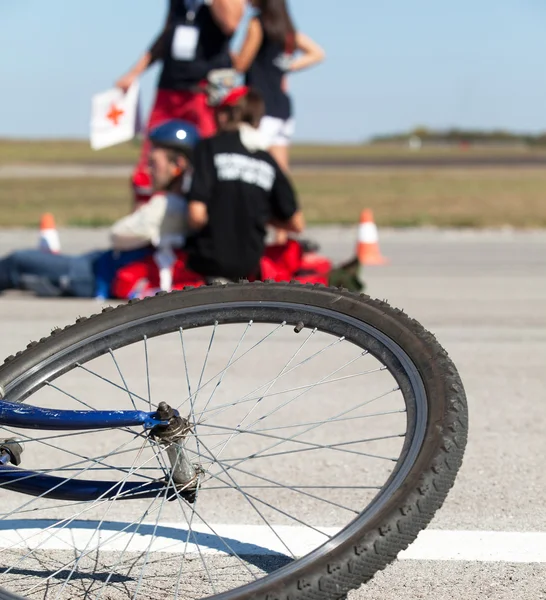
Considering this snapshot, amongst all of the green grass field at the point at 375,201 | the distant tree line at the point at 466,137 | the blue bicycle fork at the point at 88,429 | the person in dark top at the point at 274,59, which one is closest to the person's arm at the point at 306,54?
the person in dark top at the point at 274,59

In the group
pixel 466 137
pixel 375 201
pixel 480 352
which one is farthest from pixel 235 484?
pixel 466 137

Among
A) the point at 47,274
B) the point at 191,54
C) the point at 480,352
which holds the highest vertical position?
the point at 191,54

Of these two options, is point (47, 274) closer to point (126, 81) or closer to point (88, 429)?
point (126, 81)

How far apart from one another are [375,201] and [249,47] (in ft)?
38.1

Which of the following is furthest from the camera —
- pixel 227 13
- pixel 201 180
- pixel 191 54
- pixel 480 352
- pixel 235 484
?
pixel 191 54

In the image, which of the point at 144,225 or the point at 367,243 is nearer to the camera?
the point at 144,225

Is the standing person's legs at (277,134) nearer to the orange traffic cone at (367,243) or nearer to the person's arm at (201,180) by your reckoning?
the orange traffic cone at (367,243)

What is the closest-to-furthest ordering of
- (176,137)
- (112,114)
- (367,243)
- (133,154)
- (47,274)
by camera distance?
(176,137) → (47,274) → (112,114) → (367,243) → (133,154)

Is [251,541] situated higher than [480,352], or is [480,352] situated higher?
[480,352]

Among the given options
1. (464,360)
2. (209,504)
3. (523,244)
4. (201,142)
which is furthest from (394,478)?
(523,244)

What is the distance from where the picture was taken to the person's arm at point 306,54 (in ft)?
30.9

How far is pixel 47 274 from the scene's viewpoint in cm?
774

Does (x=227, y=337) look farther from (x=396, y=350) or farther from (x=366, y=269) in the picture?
(x=366, y=269)

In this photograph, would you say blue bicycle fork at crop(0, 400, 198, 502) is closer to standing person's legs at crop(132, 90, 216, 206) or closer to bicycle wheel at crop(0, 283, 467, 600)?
bicycle wheel at crop(0, 283, 467, 600)
